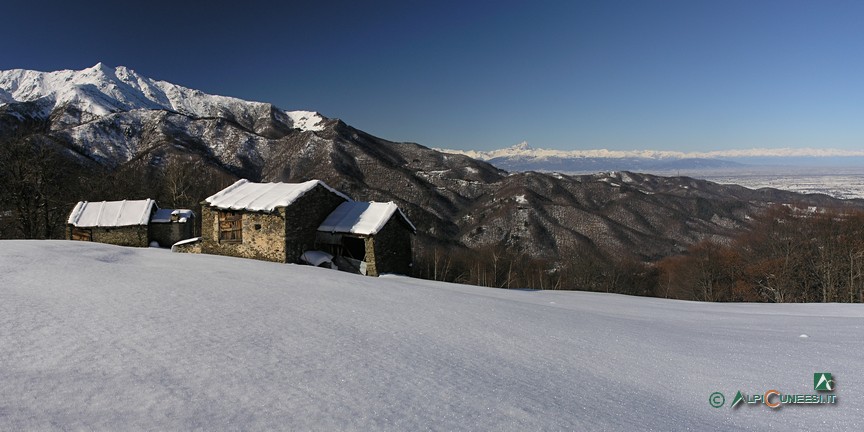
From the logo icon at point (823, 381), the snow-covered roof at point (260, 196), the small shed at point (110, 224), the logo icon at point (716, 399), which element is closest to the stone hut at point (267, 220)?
the snow-covered roof at point (260, 196)

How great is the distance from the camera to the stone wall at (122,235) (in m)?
24.7

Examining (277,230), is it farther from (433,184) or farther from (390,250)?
(433,184)

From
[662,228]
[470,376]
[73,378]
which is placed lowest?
[662,228]

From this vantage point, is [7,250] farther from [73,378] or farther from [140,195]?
[140,195]

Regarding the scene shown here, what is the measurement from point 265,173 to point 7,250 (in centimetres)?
11039

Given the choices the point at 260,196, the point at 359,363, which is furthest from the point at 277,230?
the point at 359,363

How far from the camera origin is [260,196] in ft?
66.9

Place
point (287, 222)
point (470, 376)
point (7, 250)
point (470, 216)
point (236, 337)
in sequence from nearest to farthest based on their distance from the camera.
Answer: point (470, 376), point (236, 337), point (7, 250), point (287, 222), point (470, 216)

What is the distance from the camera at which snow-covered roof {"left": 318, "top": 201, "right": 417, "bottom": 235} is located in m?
20.0

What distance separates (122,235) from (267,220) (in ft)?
42.7

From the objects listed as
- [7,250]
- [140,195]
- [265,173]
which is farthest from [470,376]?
[265,173]

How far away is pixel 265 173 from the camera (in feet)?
371

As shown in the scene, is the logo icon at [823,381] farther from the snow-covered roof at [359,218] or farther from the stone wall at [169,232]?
the stone wall at [169,232]

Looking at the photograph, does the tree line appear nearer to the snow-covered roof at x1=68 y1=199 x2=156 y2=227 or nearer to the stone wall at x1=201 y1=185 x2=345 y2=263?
the stone wall at x1=201 y1=185 x2=345 y2=263
